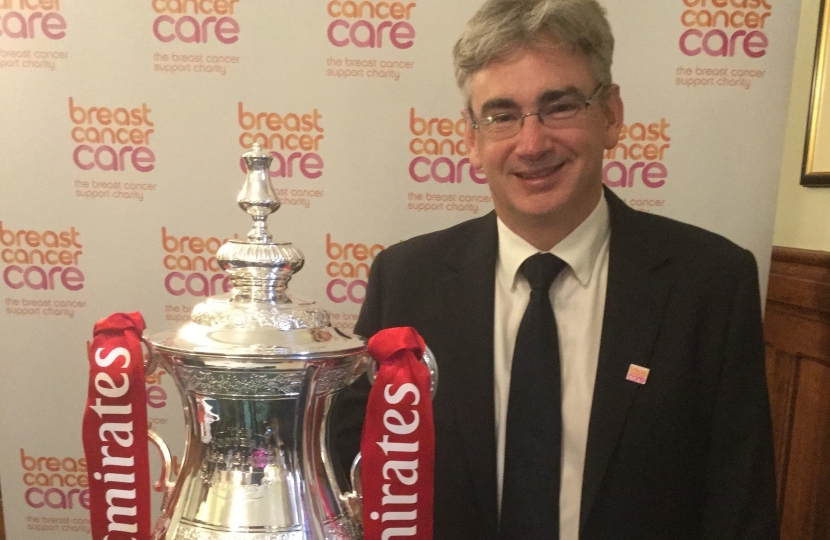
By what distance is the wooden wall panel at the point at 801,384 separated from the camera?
1.32 m

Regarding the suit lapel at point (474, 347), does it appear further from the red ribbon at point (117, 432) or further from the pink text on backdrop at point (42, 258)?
the pink text on backdrop at point (42, 258)

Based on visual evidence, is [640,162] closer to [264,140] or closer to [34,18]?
[264,140]

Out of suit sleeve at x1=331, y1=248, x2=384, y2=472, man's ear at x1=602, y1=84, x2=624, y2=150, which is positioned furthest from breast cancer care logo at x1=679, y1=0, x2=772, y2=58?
suit sleeve at x1=331, y1=248, x2=384, y2=472

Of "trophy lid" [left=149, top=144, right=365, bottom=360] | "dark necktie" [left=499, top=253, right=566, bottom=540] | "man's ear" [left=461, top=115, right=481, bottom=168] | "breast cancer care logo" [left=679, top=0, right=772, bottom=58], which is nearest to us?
"trophy lid" [left=149, top=144, right=365, bottom=360]

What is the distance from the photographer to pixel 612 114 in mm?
1000

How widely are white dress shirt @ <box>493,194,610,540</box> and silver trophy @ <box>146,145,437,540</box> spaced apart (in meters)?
0.37

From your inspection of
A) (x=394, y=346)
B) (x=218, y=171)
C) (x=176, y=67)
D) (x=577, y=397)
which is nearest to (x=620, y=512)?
(x=577, y=397)

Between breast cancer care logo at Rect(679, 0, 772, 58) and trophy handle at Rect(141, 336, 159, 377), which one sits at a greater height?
breast cancer care logo at Rect(679, 0, 772, 58)

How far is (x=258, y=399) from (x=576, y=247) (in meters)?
0.61

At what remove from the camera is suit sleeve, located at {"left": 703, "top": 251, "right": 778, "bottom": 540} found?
0.92m

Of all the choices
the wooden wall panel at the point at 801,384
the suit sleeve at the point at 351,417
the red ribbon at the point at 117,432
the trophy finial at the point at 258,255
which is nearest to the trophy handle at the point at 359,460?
the trophy finial at the point at 258,255

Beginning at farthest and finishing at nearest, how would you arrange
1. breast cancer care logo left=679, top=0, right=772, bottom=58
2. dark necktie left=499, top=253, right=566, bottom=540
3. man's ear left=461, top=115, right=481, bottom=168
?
breast cancer care logo left=679, top=0, right=772, bottom=58 → man's ear left=461, top=115, right=481, bottom=168 → dark necktie left=499, top=253, right=566, bottom=540

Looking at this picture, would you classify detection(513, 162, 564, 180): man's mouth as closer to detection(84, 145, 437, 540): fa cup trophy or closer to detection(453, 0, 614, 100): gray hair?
detection(453, 0, 614, 100): gray hair

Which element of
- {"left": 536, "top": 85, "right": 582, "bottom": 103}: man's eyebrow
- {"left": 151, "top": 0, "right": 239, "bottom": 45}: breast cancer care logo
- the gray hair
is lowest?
{"left": 536, "top": 85, "right": 582, "bottom": 103}: man's eyebrow
